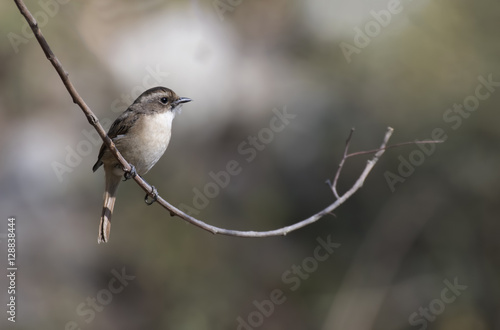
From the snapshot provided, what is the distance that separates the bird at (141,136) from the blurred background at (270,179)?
9.95 ft

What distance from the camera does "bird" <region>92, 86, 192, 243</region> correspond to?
384cm

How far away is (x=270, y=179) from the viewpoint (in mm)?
8227

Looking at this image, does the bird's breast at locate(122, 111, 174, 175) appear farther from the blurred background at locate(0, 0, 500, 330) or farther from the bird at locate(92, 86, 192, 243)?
the blurred background at locate(0, 0, 500, 330)

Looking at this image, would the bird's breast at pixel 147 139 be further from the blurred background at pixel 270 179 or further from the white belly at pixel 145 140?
the blurred background at pixel 270 179

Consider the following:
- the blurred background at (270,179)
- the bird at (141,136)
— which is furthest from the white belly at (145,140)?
the blurred background at (270,179)

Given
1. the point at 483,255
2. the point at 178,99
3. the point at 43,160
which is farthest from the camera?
the point at 43,160

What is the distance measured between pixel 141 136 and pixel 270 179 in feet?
14.8

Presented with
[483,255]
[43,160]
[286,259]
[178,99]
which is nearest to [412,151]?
[483,255]

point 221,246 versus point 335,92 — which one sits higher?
point 335,92

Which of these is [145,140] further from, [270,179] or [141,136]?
[270,179]

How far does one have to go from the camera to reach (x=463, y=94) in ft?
23.7

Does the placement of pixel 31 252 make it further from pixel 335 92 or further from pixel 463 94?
pixel 463 94

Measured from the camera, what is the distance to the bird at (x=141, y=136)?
384cm

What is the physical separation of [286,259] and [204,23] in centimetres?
407
